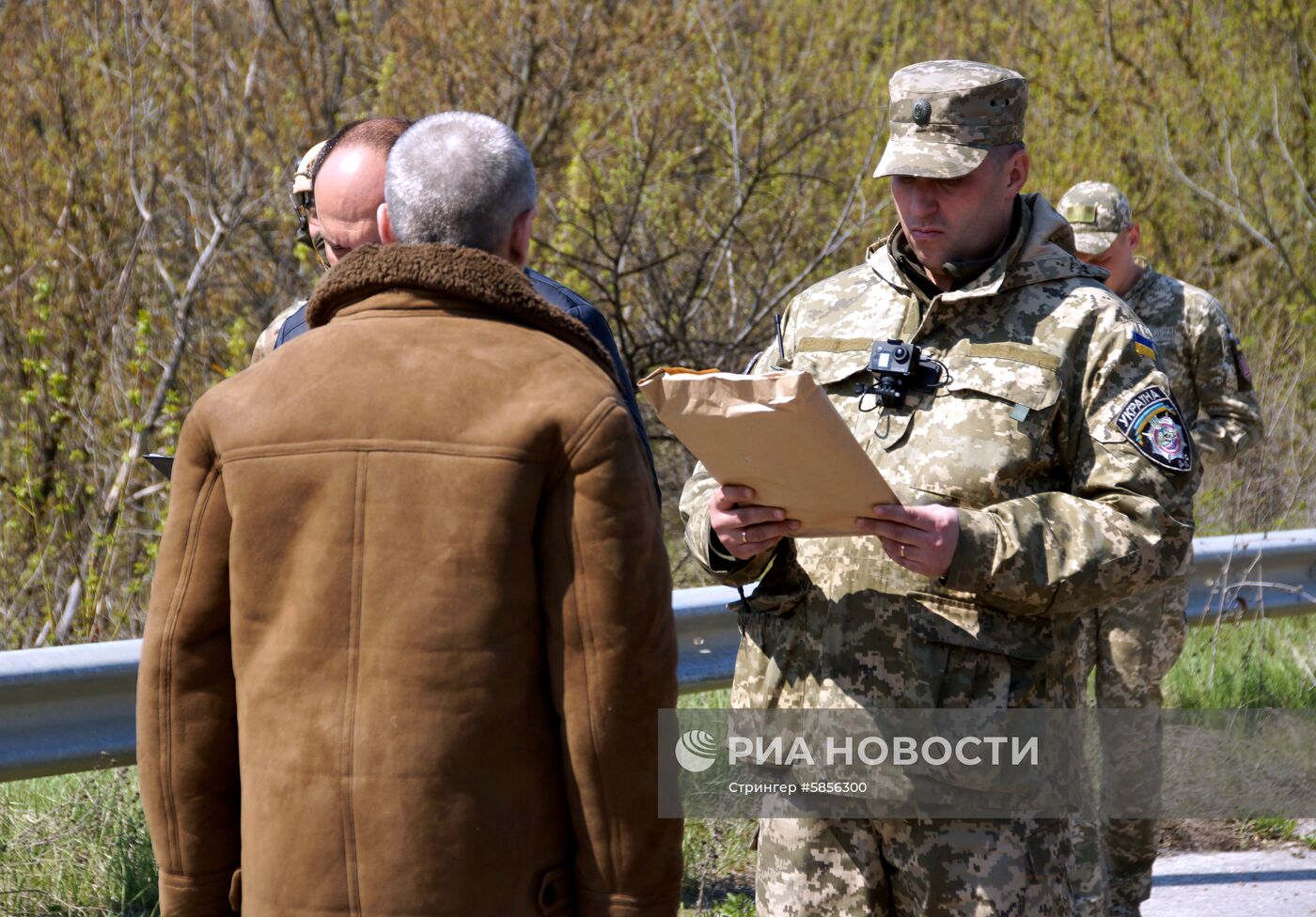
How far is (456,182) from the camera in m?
2.15

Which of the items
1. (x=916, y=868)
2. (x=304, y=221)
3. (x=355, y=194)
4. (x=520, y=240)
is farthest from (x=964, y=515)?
(x=304, y=221)

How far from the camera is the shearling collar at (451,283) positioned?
2.13 m

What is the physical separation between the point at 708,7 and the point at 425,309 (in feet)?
29.7

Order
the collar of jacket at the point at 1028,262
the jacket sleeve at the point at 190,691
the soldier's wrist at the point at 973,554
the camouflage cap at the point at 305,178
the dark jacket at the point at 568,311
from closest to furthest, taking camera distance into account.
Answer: the jacket sleeve at the point at 190,691 < the soldier's wrist at the point at 973,554 < the collar of jacket at the point at 1028,262 < the dark jacket at the point at 568,311 < the camouflage cap at the point at 305,178

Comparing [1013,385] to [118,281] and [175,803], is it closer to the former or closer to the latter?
[175,803]

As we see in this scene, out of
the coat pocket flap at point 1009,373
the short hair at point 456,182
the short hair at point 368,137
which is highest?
the short hair at point 456,182

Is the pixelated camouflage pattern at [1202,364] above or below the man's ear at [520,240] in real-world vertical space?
below

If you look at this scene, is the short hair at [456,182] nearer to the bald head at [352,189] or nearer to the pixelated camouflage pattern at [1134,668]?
the bald head at [352,189]

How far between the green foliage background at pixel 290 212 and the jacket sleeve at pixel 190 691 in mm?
4193

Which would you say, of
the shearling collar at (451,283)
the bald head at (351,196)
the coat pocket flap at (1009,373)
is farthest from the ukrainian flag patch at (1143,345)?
the bald head at (351,196)

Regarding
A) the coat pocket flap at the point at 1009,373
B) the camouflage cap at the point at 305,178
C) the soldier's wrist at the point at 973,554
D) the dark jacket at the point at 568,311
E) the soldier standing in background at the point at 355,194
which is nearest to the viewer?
the soldier's wrist at the point at 973,554

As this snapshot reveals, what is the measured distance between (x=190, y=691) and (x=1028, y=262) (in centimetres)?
174

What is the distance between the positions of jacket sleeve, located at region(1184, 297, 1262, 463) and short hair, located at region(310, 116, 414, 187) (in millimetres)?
2989

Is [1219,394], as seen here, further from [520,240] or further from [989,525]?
[520,240]
